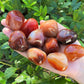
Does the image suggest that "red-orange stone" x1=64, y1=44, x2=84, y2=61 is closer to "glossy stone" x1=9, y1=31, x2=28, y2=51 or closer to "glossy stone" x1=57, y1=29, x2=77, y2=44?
"glossy stone" x1=57, y1=29, x2=77, y2=44

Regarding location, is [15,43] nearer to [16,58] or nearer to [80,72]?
[16,58]

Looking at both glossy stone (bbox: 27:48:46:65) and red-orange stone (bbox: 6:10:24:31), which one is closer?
glossy stone (bbox: 27:48:46:65)

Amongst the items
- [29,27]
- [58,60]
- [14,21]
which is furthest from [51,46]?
[14,21]

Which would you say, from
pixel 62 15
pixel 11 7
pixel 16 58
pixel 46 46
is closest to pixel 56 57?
pixel 46 46

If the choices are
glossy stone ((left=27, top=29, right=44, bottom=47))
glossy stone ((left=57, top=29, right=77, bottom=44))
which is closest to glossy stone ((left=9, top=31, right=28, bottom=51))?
glossy stone ((left=27, top=29, right=44, bottom=47))

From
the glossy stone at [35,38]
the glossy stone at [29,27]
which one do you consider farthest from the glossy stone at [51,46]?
the glossy stone at [29,27]
